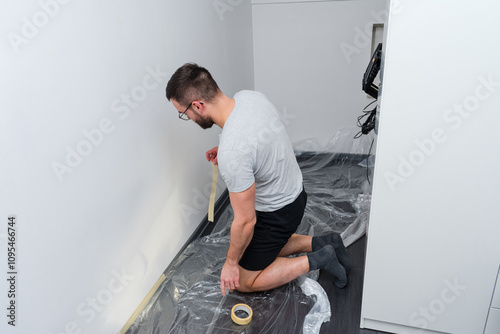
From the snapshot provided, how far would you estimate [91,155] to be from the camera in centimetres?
139

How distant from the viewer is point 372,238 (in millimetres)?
1490

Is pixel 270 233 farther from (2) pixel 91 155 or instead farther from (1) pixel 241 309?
(2) pixel 91 155

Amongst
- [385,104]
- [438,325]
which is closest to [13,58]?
[385,104]

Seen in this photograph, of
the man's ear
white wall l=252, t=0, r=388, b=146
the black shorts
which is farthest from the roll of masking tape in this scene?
white wall l=252, t=0, r=388, b=146

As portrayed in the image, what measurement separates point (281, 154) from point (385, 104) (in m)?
0.46

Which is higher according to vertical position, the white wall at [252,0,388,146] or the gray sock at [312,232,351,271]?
the white wall at [252,0,388,146]

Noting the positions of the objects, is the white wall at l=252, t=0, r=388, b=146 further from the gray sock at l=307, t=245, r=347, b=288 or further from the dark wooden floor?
the gray sock at l=307, t=245, r=347, b=288

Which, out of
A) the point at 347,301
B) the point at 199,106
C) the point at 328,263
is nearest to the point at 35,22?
the point at 199,106

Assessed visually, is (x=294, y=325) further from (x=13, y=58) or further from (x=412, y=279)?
(x=13, y=58)

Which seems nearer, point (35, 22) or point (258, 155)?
point (35, 22)

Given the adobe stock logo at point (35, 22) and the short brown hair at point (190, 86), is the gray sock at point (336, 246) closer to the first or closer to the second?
the short brown hair at point (190, 86)

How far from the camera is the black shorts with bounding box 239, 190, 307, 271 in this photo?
1728 mm

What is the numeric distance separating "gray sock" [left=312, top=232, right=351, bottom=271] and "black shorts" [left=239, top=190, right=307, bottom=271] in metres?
0.25

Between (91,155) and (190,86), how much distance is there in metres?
0.45
